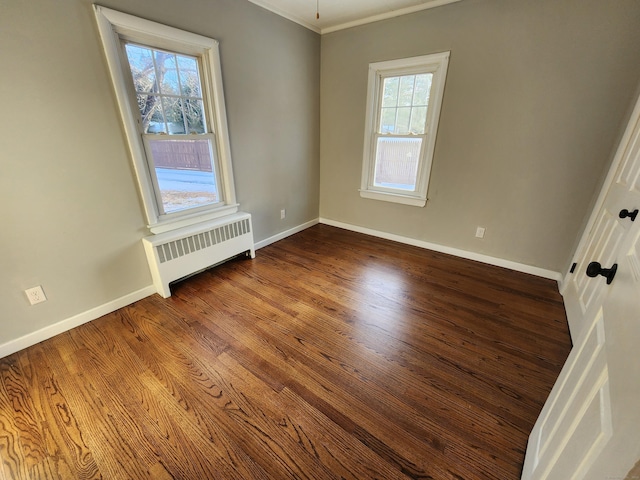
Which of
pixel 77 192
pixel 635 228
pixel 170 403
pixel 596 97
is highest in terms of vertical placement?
pixel 596 97

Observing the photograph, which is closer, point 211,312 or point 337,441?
point 337,441

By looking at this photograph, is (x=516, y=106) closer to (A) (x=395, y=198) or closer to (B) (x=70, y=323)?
(A) (x=395, y=198)

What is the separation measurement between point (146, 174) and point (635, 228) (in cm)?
266

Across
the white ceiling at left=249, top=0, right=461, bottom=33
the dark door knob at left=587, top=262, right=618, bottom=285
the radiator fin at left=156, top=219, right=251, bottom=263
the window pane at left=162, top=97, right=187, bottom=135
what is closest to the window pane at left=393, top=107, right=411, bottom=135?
the white ceiling at left=249, top=0, right=461, bottom=33

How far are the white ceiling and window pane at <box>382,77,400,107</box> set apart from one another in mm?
575

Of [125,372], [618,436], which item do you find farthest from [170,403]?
[618,436]

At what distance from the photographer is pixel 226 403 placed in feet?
4.60

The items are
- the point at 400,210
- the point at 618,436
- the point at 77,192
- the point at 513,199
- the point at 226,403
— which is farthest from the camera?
the point at 400,210

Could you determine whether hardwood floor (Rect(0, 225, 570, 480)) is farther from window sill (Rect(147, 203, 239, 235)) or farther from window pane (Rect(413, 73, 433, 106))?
window pane (Rect(413, 73, 433, 106))

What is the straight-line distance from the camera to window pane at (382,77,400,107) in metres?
2.97

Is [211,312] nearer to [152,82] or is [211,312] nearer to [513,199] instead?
[152,82]

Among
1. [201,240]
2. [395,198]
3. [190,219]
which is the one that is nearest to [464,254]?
[395,198]

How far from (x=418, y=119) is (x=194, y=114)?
2.29 meters

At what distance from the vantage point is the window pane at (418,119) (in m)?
2.86
